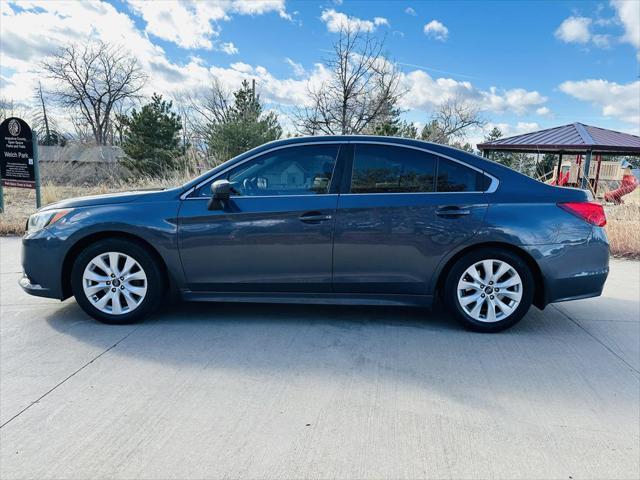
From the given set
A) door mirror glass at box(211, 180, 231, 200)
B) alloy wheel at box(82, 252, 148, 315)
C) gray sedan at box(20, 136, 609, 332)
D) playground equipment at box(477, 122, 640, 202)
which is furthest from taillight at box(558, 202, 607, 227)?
playground equipment at box(477, 122, 640, 202)

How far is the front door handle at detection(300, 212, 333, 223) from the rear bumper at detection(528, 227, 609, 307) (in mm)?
1739

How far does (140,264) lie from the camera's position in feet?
12.2

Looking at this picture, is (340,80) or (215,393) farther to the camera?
(340,80)

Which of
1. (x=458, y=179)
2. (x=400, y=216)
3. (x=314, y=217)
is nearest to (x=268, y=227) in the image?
(x=314, y=217)

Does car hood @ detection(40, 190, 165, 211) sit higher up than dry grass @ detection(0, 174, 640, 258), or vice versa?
car hood @ detection(40, 190, 165, 211)

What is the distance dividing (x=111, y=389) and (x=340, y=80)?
18.4m

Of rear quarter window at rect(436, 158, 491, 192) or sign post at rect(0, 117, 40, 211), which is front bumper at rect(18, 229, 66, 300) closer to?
rear quarter window at rect(436, 158, 491, 192)

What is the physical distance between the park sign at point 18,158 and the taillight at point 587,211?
10308mm

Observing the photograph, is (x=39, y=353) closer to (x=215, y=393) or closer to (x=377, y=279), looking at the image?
(x=215, y=393)

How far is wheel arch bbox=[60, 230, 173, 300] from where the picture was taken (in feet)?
12.3

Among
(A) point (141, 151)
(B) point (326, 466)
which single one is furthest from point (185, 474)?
(A) point (141, 151)

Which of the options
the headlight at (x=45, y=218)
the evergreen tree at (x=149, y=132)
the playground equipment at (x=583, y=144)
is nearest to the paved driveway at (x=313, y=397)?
the headlight at (x=45, y=218)

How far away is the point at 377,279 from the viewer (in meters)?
3.73

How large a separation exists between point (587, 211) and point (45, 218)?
15.4 feet
